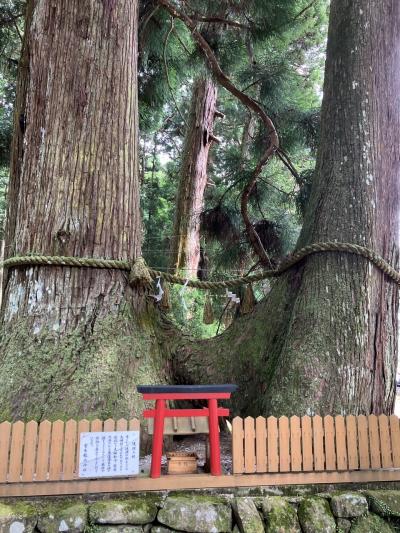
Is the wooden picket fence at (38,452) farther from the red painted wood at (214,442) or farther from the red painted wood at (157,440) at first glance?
the red painted wood at (214,442)

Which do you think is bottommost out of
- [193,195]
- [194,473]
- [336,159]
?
[194,473]

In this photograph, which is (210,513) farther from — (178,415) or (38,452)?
(38,452)

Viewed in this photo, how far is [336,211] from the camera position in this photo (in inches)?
95.2

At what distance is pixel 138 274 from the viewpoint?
2.51 m

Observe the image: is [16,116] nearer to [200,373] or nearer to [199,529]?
[200,373]

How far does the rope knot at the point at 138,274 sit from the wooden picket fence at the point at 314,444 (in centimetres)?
106

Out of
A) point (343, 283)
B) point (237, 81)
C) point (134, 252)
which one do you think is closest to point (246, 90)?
point (237, 81)

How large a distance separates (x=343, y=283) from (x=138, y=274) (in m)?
1.09

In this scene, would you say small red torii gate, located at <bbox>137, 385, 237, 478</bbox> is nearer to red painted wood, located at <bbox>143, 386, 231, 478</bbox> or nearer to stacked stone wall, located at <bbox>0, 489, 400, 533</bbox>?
red painted wood, located at <bbox>143, 386, 231, 478</bbox>

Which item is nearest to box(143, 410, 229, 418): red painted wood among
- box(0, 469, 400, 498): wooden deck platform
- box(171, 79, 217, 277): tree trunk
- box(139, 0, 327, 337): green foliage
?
box(0, 469, 400, 498): wooden deck platform

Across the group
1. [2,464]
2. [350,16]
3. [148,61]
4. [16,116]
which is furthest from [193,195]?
[2,464]

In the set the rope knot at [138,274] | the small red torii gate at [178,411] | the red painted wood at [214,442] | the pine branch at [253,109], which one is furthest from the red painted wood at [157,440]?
the pine branch at [253,109]

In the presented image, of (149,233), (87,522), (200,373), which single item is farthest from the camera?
(149,233)

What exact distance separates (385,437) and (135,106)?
2.35 m
